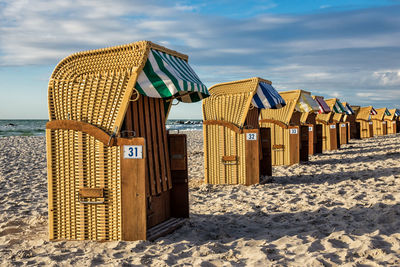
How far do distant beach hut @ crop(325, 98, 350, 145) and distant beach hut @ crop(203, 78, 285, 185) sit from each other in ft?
33.9

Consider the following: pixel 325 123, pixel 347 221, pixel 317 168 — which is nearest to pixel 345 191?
pixel 347 221

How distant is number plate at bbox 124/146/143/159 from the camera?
4383mm

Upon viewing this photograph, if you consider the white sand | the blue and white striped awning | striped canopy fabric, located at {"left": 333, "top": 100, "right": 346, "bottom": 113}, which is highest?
striped canopy fabric, located at {"left": 333, "top": 100, "right": 346, "bottom": 113}

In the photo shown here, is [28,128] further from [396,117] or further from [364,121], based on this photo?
[396,117]

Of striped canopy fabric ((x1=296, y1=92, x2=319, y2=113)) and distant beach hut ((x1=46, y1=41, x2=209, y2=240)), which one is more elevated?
striped canopy fabric ((x1=296, y1=92, x2=319, y2=113))

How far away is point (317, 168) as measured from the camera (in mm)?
11414

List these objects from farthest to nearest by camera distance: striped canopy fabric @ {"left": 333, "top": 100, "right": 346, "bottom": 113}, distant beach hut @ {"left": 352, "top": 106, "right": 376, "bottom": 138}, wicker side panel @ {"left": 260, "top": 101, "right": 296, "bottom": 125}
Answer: distant beach hut @ {"left": 352, "top": 106, "right": 376, "bottom": 138} < striped canopy fabric @ {"left": 333, "top": 100, "right": 346, "bottom": 113} < wicker side panel @ {"left": 260, "top": 101, "right": 296, "bottom": 125}

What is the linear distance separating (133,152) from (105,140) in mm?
360

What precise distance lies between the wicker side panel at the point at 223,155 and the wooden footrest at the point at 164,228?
3396 mm

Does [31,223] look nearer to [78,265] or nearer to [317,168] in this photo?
[78,265]

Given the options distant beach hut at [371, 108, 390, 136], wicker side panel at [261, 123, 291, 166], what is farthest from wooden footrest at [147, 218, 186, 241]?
distant beach hut at [371, 108, 390, 136]

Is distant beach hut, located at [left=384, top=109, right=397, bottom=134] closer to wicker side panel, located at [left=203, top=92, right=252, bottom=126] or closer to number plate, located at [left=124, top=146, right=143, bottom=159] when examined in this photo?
wicker side panel, located at [left=203, top=92, right=252, bottom=126]

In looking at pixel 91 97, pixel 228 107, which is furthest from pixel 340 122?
pixel 91 97

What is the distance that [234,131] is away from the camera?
8656 millimetres
